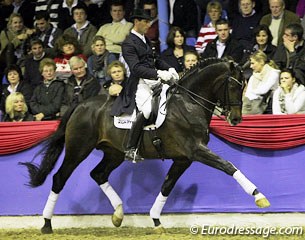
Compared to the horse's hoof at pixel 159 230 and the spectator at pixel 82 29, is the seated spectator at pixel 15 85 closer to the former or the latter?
the spectator at pixel 82 29

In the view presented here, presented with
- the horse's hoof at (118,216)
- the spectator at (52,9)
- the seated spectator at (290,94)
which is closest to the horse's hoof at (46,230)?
the horse's hoof at (118,216)

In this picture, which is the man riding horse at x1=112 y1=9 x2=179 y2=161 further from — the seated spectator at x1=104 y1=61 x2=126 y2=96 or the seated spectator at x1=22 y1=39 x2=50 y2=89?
the seated spectator at x1=22 y1=39 x2=50 y2=89

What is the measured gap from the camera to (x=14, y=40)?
15258 mm

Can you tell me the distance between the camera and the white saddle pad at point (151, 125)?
1026 centimetres

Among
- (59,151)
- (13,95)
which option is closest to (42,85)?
(13,95)

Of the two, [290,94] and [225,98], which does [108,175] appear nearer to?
[225,98]

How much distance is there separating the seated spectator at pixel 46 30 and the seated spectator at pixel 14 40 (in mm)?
177

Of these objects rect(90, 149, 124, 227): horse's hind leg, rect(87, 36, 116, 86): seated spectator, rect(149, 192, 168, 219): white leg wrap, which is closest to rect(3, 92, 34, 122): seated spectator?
rect(87, 36, 116, 86): seated spectator

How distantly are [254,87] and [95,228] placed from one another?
2.77 metres

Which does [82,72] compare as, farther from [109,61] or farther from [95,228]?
[95,228]

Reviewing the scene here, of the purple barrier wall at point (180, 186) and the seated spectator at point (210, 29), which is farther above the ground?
the seated spectator at point (210, 29)

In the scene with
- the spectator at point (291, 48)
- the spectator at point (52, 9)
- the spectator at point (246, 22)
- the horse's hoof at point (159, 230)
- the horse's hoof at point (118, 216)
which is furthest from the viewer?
the spectator at point (52, 9)

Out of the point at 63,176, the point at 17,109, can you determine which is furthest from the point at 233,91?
the point at 17,109

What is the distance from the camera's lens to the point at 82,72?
12461 mm
